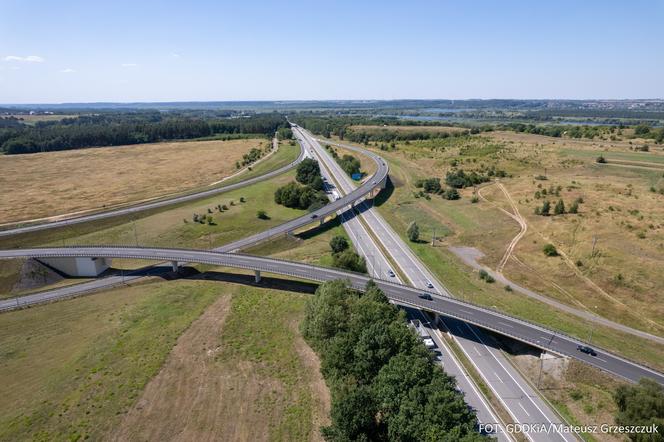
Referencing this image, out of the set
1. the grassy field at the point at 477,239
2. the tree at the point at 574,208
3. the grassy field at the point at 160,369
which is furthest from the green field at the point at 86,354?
the tree at the point at 574,208

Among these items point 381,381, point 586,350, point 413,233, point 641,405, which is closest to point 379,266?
point 413,233

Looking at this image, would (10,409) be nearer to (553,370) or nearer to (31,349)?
(31,349)

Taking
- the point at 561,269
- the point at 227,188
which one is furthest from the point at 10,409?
the point at 227,188

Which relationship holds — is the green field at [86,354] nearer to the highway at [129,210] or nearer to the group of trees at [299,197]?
the highway at [129,210]

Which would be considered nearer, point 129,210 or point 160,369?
point 160,369

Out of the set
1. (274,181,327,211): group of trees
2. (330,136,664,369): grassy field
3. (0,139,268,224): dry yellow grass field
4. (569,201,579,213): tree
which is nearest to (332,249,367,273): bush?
(330,136,664,369): grassy field

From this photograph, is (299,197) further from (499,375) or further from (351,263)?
(499,375)

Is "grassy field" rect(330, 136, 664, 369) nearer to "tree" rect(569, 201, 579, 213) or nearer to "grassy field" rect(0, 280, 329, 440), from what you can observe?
"tree" rect(569, 201, 579, 213)
